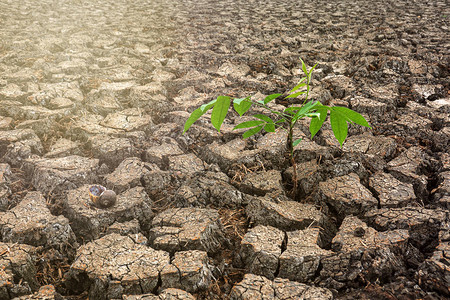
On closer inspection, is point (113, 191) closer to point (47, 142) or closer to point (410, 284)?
point (47, 142)

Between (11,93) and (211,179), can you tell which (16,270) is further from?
(11,93)

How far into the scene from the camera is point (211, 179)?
1.73 metres

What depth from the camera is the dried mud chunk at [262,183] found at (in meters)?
1.65

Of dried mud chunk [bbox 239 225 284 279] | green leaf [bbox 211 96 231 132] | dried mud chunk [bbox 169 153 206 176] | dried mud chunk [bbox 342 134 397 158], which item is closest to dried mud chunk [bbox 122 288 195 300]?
dried mud chunk [bbox 239 225 284 279]

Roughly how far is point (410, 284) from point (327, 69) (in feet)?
7.57

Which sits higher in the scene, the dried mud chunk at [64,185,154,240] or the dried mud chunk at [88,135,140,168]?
the dried mud chunk at [88,135,140,168]

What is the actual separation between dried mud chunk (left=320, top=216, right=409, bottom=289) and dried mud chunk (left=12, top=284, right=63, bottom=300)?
930mm

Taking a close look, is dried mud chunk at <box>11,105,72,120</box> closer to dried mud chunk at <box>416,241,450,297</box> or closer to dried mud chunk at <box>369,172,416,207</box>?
dried mud chunk at <box>369,172,416,207</box>

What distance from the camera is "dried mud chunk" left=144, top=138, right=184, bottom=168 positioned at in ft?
6.22

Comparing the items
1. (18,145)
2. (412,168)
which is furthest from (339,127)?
(18,145)

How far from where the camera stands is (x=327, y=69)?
3088 mm

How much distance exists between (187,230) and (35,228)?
625mm

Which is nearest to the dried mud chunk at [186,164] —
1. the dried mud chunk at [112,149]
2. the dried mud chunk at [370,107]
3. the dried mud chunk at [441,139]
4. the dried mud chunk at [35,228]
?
the dried mud chunk at [112,149]

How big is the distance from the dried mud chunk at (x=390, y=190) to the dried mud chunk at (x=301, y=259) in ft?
1.43
